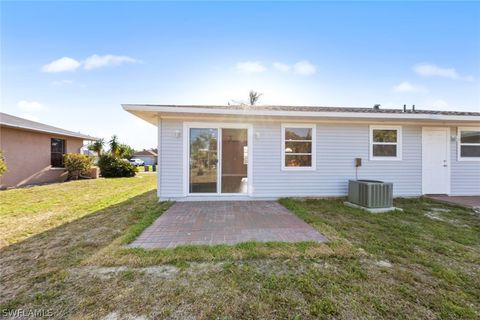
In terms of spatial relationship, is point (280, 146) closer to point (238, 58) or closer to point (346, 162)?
point (346, 162)

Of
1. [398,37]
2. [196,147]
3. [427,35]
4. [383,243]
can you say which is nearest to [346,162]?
[383,243]

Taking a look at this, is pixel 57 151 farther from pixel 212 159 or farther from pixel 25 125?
pixel 212 159

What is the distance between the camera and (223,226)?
401cm

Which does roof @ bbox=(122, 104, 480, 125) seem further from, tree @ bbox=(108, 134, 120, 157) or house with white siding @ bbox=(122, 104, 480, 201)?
tree @ bbox=(108, 134, 120, 157)

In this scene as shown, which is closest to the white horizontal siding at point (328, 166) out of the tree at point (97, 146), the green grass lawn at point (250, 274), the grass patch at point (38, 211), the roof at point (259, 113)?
the roof at point (259, 113)

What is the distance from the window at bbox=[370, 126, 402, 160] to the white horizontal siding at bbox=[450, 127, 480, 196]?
1.98 m

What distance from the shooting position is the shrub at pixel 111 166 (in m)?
13.5

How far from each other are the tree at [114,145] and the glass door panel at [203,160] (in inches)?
423

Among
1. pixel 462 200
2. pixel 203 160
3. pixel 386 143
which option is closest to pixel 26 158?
pixel 203 160

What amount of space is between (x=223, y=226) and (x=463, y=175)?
8527 mm

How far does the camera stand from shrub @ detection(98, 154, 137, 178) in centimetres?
1352

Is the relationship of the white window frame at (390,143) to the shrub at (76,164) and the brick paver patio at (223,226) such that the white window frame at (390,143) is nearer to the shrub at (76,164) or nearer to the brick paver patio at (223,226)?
the brick paver patio at (223,226)

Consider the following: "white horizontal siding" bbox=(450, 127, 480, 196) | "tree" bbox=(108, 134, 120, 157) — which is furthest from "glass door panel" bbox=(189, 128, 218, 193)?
"tree" bbox=(108, 134, 120, 157)

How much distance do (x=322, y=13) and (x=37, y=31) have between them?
10.8 m
